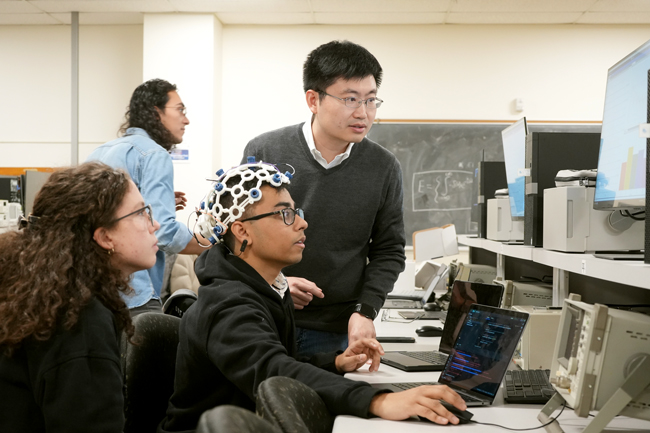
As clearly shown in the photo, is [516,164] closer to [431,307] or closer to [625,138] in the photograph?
[431,307]

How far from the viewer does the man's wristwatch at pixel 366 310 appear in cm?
179

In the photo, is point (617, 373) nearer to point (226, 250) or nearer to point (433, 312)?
point (226, 250)

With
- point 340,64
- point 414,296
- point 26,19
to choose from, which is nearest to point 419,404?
point 340,64

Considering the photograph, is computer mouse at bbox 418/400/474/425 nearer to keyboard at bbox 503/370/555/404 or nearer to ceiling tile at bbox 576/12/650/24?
keyboard at bbox 503/370/555/404

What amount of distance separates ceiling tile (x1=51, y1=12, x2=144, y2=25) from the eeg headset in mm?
4192

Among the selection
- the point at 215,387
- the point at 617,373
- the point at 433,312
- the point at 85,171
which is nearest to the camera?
the point at 617,373

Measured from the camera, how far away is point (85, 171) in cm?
126

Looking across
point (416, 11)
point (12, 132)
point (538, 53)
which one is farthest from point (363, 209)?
point (12, 132)

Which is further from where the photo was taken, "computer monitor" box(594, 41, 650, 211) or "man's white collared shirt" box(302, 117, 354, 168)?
"man's white collared shirt" box(302, 117, 354, 168)

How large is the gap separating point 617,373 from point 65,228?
110 cm

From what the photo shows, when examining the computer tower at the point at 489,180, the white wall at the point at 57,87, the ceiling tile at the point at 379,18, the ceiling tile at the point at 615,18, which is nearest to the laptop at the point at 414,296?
the computer tower at the point at 489,180

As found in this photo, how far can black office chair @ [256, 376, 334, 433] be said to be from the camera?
0.89 metres

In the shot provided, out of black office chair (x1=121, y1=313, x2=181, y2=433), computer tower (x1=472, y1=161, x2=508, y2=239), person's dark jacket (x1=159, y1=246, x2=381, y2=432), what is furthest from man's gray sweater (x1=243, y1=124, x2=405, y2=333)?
computer tower (x1=472, y1=161, x2=508, y2=239)

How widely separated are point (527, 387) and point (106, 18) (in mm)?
5083
